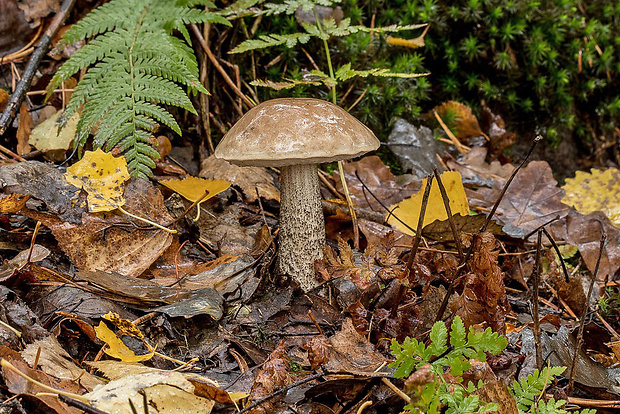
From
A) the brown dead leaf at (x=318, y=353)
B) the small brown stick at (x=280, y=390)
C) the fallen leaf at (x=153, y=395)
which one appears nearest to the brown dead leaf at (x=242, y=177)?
the brown dead leaf at (x=318, y=353)

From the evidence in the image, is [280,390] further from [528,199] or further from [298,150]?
[528,199]

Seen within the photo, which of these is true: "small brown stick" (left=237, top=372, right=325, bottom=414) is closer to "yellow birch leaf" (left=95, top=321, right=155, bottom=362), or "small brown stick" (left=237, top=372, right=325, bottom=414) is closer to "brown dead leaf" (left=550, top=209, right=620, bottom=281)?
"yellow birch leaf" (left=95, top=321, right=155, bottom=362)

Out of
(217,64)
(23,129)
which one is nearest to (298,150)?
(217,64)

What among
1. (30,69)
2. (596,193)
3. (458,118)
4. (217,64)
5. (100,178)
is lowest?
(596,193)

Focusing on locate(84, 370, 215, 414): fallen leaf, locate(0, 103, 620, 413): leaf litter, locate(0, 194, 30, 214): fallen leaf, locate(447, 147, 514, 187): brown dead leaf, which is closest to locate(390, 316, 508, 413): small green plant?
locate(0, 103, 620, 413): leaf litter

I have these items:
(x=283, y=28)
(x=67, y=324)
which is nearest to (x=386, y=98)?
(x=283, y=28)

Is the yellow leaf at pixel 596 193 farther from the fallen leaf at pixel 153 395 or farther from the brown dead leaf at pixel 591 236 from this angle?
the fallen leaf at pixel 153 395
